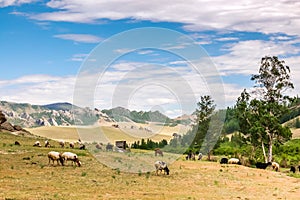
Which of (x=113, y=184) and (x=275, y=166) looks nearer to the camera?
(x=113, y=184)

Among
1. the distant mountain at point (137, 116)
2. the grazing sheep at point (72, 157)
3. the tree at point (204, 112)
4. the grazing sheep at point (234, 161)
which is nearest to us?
the distant mountain at point (137, 116)

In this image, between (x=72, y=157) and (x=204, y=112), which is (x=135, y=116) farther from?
(x=204, y=112)

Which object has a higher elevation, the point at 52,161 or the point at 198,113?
the point at 198,113

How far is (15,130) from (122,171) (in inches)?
2216

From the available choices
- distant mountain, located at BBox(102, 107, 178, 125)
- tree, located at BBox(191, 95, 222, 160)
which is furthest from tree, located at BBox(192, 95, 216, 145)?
distant mountain, located at BBox(102, 107, 178, 125)

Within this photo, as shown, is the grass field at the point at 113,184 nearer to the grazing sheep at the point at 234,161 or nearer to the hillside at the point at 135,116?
the hillside at the point at 135,116

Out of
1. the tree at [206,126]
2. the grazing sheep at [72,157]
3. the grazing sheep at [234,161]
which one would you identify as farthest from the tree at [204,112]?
the grazing sheep at [72,157]

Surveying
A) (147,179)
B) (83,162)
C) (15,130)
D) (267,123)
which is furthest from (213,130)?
(147,179)

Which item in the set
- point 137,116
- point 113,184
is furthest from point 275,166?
point 113,184

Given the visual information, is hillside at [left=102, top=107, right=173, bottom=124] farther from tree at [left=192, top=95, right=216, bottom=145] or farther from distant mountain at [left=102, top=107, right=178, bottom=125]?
tree at [left=192, top=95, right=216, bottom=145]

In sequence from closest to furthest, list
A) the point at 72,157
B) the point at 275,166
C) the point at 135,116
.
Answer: the point at 72,157, the point at 135,116, the point at 275,166

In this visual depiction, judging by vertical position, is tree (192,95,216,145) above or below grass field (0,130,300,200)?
above

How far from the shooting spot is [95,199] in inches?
997

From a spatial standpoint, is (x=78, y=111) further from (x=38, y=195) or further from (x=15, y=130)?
(x=15, y=130)
